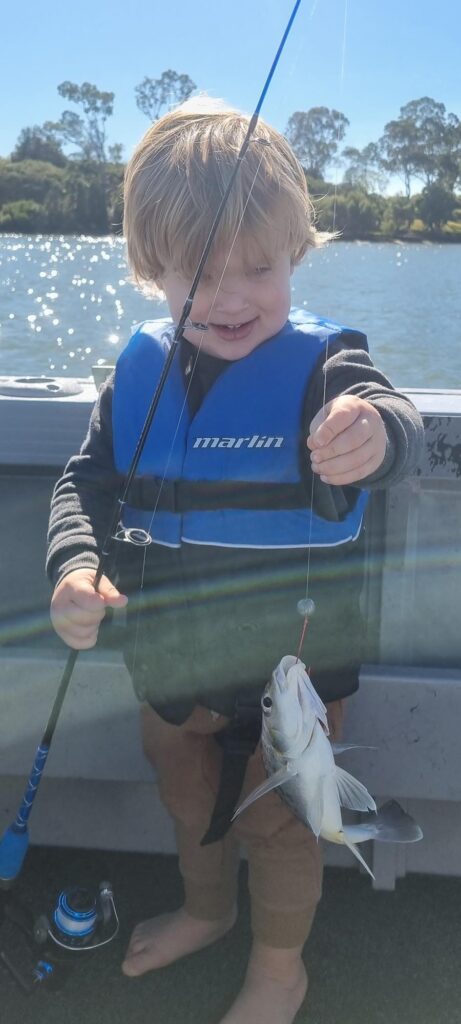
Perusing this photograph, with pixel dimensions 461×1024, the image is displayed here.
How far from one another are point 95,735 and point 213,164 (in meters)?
1.41

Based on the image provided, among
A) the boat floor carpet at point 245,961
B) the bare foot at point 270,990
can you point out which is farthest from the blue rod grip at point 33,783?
the bare foot at point 270,990

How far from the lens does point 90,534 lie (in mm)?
2176

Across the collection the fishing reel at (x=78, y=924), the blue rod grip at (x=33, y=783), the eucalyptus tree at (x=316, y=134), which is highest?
the eucalyptus tree at (x=316, y=134)

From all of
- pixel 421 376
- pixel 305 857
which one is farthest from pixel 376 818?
pixel 421 376

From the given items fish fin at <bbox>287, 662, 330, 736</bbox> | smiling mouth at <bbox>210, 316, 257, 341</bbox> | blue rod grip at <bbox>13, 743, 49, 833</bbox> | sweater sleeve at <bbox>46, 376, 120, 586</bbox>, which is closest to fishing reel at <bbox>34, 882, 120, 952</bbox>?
blue rod grip at <bbox>13, 743, 49, 833</bbox>

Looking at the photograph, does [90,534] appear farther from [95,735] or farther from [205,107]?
[205,107]

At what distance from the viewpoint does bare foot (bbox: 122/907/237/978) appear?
2355 millimetres

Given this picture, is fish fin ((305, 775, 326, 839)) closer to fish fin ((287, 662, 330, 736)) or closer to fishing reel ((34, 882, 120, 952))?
fish fin ((287, 662, 330, 736))

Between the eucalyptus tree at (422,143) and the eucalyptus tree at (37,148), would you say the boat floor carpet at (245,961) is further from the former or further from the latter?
the eucalyptus tree at (37,148)

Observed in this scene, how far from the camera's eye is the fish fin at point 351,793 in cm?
188

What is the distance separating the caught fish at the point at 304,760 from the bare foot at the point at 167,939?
66 centimetres

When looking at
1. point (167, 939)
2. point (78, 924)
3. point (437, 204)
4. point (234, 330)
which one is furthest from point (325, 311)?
point (78, 924)

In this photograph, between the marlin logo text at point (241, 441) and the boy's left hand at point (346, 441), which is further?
the marlin logo text at point (241, 441)

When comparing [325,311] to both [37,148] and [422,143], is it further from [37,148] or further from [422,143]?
[37,148]
